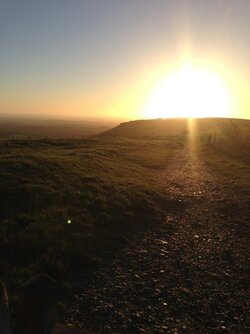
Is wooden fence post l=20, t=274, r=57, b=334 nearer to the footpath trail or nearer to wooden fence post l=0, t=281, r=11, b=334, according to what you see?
wooden fence post l=0, t=281, r=11, b=334

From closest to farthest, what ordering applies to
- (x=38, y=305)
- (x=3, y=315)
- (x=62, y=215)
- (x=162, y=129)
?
1. (x=3, y=315)
2. (x=38, y=305)
3. (x=62, y=215)
4. (x=162, y=129)

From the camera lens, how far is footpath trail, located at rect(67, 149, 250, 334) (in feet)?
28.9

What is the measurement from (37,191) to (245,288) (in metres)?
10.3

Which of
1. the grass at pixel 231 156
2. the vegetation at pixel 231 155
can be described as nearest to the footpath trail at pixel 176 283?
the grass at pixel 231 156

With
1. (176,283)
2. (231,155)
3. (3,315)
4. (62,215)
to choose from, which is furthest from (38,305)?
(231,155)

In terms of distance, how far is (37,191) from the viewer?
690 inches

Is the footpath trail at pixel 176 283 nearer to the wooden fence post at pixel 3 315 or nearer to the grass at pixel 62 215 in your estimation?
the grass at pixel 62 215

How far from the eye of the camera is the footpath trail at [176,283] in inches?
347

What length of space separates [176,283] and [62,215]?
6144 millimetres

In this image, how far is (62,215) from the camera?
15.3 meters

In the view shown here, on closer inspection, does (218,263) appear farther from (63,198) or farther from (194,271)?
(63,198)

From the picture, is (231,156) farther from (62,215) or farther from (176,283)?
(176,283)

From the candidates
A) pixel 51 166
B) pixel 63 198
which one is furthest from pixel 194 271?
pixel 51 166

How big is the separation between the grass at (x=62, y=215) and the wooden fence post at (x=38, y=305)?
6.39m
